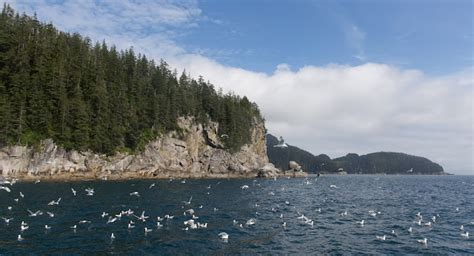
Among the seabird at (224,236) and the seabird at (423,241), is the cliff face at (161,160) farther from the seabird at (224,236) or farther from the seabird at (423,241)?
the seabird at (423,241)

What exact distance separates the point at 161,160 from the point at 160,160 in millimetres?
483

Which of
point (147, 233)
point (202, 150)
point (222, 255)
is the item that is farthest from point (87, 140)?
point (222, 255)

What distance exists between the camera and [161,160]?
11400 centimetres

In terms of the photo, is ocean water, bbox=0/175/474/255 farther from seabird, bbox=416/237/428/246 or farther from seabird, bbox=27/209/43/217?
seabird, bbox=27/209/43/217

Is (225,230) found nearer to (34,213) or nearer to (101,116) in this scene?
(34,213)

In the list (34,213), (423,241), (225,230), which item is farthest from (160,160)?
(423,241)

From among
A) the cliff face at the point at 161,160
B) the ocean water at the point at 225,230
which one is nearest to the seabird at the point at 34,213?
the ocean water at the point at 225,230

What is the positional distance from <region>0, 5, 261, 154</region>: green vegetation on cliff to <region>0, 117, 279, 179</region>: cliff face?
2.39m

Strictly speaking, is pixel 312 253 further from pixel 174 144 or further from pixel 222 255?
pixel 174 144

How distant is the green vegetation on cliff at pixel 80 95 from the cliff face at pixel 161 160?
2385 mm

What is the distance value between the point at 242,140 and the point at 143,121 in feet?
150

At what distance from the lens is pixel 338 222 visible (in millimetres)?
42344

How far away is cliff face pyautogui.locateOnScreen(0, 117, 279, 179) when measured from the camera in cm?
8312

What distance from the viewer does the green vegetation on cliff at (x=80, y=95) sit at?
290 ft
